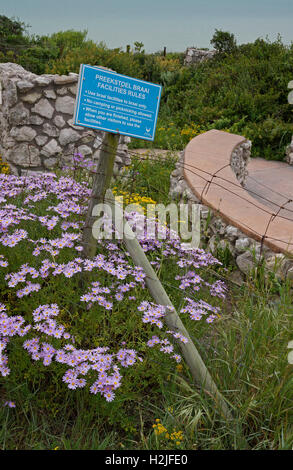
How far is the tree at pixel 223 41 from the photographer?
60.0ft

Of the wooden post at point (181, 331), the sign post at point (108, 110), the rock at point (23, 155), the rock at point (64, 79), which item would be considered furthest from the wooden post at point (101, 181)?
the rock at point (64, 79)

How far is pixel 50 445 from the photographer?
2512 millimetres

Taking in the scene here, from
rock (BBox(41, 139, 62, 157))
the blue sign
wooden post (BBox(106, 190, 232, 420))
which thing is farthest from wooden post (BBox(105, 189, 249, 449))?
rock (BBox(41, 139, 62, 157))

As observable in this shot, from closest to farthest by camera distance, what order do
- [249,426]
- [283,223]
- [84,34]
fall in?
[249,426]
[283,223]
[84,34]

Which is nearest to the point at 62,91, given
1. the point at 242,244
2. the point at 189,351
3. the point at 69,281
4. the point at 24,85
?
the point at 24,85

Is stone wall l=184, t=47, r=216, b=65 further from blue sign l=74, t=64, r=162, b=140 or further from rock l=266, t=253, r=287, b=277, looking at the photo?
blue sign l=74, t=64, r=162, b=140

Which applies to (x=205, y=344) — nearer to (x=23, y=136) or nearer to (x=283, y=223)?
(x=283, y=223)

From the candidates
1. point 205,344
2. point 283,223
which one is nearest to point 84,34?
point 283,223

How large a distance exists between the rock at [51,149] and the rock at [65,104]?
0.51m

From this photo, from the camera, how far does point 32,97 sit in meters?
7.02

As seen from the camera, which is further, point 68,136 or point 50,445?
point 68,136

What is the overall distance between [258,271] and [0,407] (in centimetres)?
262

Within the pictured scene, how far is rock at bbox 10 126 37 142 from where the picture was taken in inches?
279
